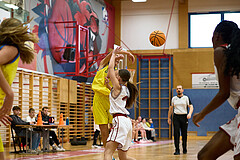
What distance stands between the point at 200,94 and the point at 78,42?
7133mm

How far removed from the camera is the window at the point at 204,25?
19.7 metres

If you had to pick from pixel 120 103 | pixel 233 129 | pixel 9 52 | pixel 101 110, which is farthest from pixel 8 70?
pixel 101 110

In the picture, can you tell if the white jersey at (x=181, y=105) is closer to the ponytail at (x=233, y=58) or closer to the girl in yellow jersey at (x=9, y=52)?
the ponytail at (x=233, y=58)

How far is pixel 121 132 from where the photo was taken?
4.12 metres

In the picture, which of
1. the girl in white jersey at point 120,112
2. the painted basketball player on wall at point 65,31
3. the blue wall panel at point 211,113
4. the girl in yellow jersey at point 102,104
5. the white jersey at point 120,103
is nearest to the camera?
the girl in white jersey at point 120,112

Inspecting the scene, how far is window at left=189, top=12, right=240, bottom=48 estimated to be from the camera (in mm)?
19656

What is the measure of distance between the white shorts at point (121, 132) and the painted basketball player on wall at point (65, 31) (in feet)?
30.1

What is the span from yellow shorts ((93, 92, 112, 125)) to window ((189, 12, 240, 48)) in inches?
600

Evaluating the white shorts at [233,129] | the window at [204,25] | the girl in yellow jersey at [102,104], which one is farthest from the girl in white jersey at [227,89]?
the window at [204,25]

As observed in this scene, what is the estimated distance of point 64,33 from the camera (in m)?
15.0

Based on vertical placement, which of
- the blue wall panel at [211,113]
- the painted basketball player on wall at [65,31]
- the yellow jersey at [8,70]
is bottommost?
the blue wall panel at [211,113]

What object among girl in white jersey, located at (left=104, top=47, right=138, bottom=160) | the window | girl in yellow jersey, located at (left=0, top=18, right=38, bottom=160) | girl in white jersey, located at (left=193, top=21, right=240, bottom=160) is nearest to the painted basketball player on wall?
the window

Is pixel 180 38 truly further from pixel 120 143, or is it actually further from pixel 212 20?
pixel 120 143

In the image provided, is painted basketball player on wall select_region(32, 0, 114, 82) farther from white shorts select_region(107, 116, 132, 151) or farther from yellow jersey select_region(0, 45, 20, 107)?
yellow jersey select_region(0, 45, 20, 107)
